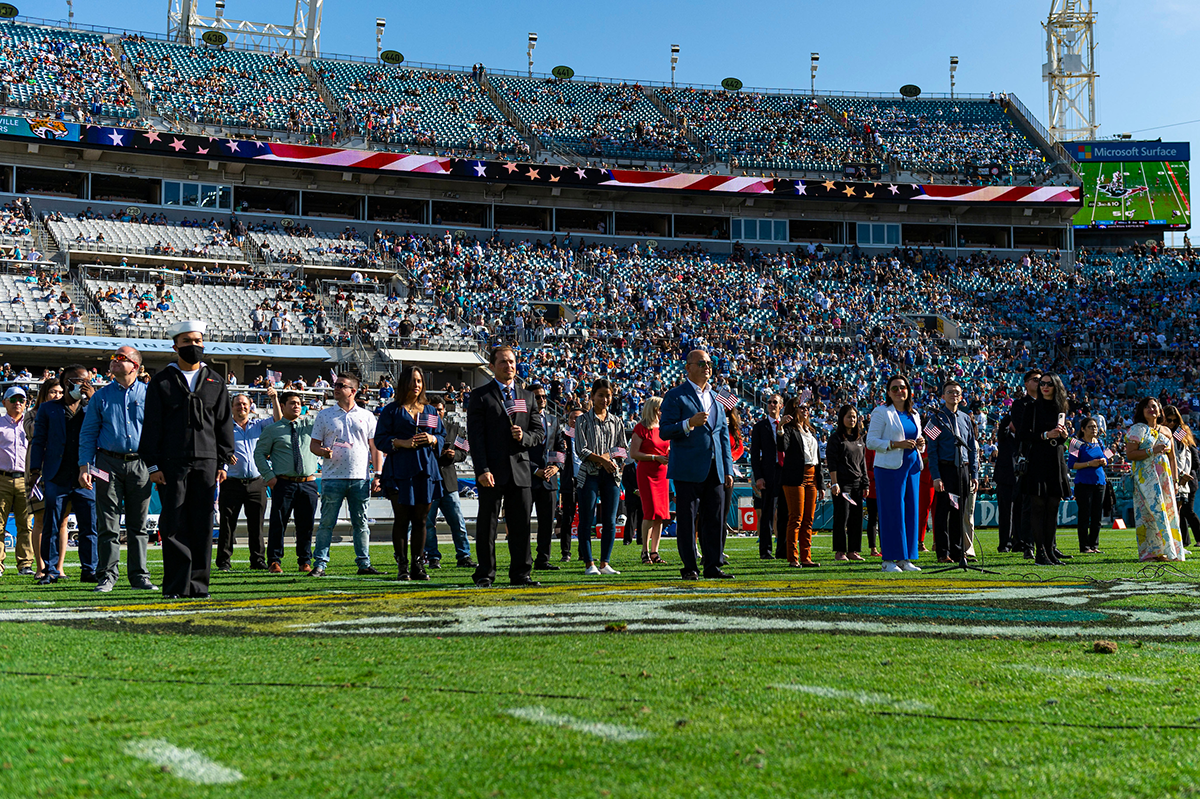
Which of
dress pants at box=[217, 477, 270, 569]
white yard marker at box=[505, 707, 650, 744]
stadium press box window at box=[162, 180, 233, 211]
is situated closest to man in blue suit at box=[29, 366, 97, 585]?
dress pants at box=[217, 477, 270, 569]

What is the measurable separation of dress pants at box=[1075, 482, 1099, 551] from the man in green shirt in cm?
914

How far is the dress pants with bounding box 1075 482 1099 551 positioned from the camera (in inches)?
523

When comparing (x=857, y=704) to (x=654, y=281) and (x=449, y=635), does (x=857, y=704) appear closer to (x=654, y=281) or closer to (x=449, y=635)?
(x=449, y=635)

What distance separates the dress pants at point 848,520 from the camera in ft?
40.6

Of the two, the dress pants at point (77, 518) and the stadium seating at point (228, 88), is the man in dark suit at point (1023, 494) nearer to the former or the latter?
the dress pants at point (77, 518)

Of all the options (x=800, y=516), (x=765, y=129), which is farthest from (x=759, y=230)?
(x=800, y=516)

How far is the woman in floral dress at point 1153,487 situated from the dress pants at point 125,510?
30.5 feet

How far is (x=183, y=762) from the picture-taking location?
2.74 metres

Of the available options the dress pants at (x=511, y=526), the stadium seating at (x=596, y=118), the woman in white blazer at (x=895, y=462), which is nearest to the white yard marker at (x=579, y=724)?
the dress pants at (x=511, y=526)

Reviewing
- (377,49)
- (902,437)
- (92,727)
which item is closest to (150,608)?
(92,727)

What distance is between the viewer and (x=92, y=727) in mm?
3131

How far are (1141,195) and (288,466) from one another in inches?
2168

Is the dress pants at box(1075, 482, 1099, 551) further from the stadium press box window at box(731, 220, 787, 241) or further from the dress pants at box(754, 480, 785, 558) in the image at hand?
the stadium press box window at box(731, 220, 787, 241)

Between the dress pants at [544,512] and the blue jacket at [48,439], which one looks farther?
the dress pants at [544,512]
